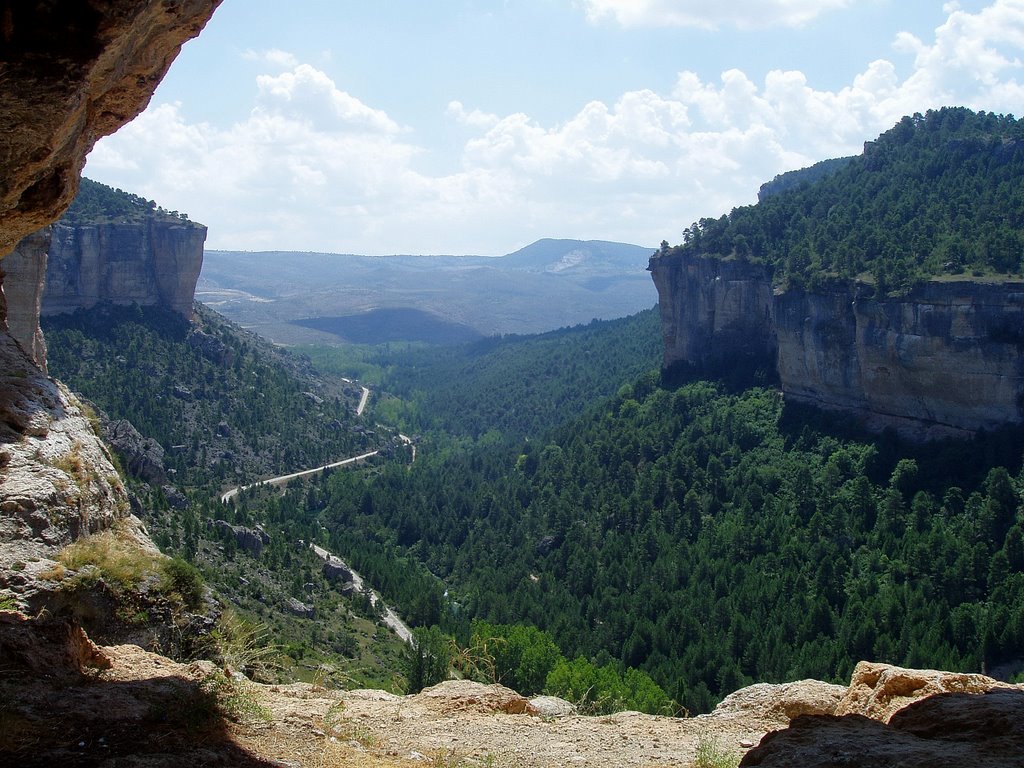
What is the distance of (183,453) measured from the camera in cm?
6900

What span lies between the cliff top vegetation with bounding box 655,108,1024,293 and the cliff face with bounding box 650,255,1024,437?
1.50 meters

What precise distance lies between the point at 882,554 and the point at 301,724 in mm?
38567

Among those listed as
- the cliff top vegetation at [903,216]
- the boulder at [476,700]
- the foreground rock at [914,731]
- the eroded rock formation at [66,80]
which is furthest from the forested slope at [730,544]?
the eroded rock formation at [66,80]

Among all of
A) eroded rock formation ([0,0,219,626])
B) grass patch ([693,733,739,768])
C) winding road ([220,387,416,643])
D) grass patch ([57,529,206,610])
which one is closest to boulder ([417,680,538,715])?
grass patch ([693,733,739,768])

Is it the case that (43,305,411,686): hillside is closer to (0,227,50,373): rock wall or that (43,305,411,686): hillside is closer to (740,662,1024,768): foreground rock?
(740,662,1024,768): foreground rock

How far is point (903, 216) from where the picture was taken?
2281 inches

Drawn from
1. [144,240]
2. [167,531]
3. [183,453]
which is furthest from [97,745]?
[144,240]

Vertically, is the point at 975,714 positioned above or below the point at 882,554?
above

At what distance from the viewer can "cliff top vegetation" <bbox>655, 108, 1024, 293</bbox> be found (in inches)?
1938

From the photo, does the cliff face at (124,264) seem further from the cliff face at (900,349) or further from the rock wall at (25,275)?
the cliff face at (900,349)

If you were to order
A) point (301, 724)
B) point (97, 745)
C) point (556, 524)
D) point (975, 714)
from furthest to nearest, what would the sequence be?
point (556, 524)
point (301, 724)
point (975, 714)
point (97, 745)

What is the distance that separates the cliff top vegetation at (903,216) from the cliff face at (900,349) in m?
1.50

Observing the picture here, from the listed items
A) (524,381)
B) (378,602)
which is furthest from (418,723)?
(524,381)

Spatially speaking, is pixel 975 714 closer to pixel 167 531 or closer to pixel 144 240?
pixel 167 531
